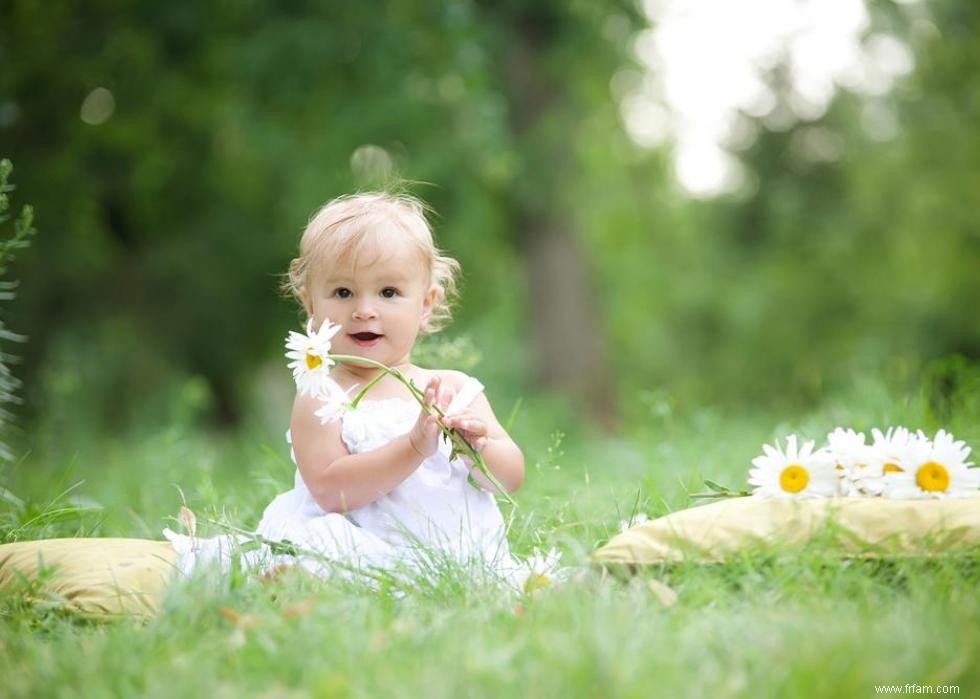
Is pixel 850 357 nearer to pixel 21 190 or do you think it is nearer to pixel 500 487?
pixel 21 190

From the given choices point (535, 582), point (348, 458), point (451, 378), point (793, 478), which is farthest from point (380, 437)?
point (793, 478)

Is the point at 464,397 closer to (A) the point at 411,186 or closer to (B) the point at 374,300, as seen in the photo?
(B) the point at 374,300

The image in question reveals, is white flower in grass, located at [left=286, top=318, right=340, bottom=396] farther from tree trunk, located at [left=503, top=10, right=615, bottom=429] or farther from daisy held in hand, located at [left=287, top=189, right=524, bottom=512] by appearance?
tree trunk, located at [left=503, top=10, right=615, bottom=429]

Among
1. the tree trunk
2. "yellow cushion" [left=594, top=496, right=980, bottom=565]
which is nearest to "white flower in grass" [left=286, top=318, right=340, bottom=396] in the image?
"yellow cushion" [left=594, top=496, right=980, bottom=565]

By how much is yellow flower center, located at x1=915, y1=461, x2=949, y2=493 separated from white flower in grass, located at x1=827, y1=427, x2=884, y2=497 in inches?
3.8

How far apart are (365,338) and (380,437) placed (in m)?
0.29

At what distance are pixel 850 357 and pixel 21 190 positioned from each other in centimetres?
990

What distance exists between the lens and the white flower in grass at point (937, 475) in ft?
8.80

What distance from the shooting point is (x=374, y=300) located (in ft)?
9.85

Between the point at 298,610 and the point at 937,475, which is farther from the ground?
the point at 937,475

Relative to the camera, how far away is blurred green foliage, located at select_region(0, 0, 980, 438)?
325 inches

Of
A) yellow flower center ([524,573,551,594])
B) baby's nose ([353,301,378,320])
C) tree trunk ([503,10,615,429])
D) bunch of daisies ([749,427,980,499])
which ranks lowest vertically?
yellow flower center ([524,573,551,594])

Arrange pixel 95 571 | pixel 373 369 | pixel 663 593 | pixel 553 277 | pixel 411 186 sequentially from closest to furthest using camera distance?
pixel 663 593
pixel 95 571
pixel 373 369
pixel 411 186
pixel 553 277

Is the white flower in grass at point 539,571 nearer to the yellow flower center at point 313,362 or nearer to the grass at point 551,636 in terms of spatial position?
the grass at point 551,636
